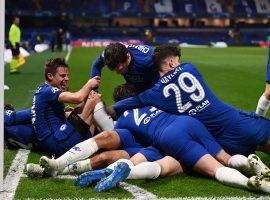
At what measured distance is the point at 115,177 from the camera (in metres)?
4.58

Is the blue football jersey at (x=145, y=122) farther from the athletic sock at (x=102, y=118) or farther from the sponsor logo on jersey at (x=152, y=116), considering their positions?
the athletic sock at (x=102, y=118)

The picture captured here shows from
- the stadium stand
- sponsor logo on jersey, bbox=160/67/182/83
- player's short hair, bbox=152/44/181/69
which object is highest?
player's short hair, bbox=152/44/181/69

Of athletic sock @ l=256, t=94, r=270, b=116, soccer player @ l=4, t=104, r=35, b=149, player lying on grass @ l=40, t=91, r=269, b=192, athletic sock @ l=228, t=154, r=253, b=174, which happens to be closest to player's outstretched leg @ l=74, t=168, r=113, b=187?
player lying on grass @ l=40, t=91, r=269, b=192

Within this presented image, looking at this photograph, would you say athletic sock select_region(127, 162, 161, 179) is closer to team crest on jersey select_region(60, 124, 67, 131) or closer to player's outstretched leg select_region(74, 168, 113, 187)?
player's outstretched leg select_region(74, 168, 113, 187)

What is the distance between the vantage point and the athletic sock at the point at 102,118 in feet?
20.2

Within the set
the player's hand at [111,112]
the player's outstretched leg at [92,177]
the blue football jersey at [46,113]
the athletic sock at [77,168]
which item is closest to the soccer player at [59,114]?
the blue football jersey at [46,113]

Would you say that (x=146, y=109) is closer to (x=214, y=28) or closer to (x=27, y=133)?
(x=27, y=133)

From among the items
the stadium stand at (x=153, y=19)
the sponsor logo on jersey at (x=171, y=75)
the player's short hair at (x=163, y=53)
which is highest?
the player's short hair at (x=163, y=53)

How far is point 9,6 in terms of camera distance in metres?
51.0

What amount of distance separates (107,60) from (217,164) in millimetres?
1575

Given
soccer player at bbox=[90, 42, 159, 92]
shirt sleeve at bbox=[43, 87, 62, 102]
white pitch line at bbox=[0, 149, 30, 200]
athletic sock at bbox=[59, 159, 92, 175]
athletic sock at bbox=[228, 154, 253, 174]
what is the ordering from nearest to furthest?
white pitch line at bbox=[0, 149, 30, 200]
athletic sock at bbox=[228, 154, 253, 174]
athletic sock at bbox=[59, 159, 92, 175]
soccer player at bbox=[90, 42, 159, 92]
shirt sleeve at bbox=[43, 87, 62, 102]

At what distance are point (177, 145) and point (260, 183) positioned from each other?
36.7 inches

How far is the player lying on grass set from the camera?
16.4ft

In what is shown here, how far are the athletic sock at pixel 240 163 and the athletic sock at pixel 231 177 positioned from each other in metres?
0.23
